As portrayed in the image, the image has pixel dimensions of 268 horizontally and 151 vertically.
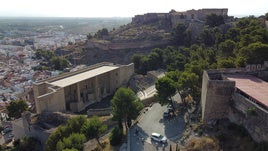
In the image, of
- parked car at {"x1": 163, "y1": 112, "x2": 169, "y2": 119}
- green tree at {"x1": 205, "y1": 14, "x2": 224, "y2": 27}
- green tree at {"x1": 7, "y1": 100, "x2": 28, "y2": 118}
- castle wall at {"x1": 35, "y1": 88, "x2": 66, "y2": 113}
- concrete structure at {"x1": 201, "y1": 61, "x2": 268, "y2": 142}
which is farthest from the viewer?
green tree at {"x1": 205, "y1": 14, "x2": 224, "y2": 27}

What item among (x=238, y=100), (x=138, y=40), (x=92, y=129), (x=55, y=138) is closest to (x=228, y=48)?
(x=238, y=100)

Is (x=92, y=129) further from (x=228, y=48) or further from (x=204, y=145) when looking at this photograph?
(x=228, y=48)

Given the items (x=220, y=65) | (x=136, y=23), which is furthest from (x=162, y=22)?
(x=220, y=65)

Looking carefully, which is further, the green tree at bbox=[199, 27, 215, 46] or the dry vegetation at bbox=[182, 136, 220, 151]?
the green tree at bbox=[199, 27, 215, 46]

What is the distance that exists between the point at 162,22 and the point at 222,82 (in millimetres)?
56567

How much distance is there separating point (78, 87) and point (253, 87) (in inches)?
917

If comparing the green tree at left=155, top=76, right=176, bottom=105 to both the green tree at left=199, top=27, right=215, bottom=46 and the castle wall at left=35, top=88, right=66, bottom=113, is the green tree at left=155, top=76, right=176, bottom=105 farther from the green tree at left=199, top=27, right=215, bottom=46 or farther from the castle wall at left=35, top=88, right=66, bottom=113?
the green tree at left=199, top=27, right=215, bottom=46

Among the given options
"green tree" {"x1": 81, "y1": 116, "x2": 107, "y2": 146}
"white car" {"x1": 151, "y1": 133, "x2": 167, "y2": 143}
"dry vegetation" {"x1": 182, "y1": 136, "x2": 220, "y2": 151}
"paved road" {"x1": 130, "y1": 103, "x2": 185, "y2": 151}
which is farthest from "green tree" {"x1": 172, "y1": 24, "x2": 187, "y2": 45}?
"dry vegetation" {"x1": 182, "y1": 136, "x2": 220, "y2": 151}

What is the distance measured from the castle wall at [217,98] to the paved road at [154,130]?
128 inches

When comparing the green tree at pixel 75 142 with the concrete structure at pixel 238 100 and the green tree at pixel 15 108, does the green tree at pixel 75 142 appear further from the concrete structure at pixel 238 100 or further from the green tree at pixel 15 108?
the green tree at pixel 15 108

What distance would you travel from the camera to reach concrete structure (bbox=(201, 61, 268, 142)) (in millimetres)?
16781

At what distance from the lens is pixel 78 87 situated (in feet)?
115

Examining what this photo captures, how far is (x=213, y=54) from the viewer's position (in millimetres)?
32219

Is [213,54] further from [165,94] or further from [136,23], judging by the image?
[136,23]
